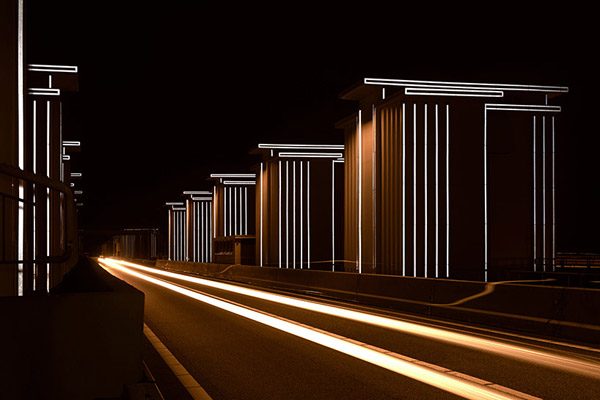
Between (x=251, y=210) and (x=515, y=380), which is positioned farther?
(x=251, y=210)

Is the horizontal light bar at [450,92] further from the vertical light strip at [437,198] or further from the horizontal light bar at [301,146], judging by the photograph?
the horizontal light bar at [301,146]

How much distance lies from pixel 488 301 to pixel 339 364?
19.7 ft

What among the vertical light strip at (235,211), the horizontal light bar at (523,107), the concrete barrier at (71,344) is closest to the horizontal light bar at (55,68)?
→ the horizontal light bar at (523,107)

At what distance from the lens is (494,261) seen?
35.4 m

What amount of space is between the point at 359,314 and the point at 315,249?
1530 inches

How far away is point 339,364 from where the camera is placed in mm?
10383

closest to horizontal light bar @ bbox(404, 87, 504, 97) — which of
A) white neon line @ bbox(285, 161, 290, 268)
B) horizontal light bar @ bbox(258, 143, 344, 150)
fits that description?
horizontal light bar @ bbox(258, 143, 344, 150)

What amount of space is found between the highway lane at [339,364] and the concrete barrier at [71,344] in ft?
5.85

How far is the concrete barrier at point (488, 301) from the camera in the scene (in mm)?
12594

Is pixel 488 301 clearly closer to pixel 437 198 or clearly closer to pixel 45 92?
pixel 437 198

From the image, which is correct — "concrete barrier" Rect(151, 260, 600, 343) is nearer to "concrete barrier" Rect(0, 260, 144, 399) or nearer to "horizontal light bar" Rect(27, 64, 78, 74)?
"concrete barrier" Rect(0, 260, 144, 399)

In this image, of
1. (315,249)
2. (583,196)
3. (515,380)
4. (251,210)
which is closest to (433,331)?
(515,380)

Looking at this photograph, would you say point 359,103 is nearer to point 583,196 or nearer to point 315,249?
point 315,249

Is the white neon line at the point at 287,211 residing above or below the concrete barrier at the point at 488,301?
above
